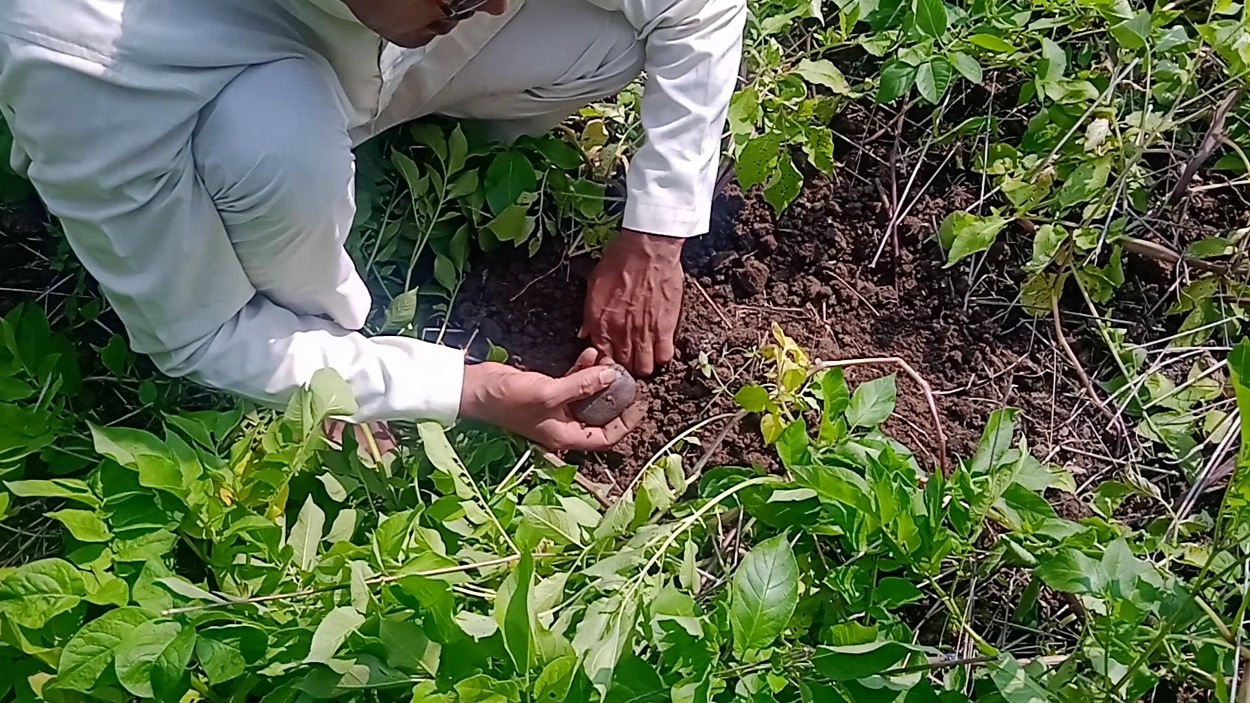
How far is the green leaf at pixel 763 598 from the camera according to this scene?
75 centimetres

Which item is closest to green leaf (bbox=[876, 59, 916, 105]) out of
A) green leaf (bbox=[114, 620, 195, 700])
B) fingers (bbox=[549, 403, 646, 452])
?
fingers (bbox=[549, 403, 646, 452])

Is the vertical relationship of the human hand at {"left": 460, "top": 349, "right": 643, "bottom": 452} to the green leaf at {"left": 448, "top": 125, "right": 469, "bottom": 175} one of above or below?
below

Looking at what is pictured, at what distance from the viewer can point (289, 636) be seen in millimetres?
825

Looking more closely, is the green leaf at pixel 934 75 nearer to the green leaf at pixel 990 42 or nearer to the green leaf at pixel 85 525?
the green leaf at pixel 990 42

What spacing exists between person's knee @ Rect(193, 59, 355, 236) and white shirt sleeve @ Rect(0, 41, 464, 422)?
0.7 inches

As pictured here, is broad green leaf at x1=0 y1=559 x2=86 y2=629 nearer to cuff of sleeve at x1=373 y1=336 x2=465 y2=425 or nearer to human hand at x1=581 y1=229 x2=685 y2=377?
cuff of sleeve at x1=373 y1=336 x2=465 y2=425

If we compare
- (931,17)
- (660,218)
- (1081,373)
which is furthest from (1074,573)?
(931,17)

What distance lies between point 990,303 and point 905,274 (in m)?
0.11

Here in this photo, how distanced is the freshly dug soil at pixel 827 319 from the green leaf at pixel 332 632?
47 centimetres

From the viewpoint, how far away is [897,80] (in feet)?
3.99

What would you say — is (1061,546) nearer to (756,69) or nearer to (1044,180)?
(1044,180)

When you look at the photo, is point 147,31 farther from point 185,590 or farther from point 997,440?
point 997,440

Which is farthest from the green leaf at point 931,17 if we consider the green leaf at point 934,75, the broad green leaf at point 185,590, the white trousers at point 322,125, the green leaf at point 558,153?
the broad green leaf at point 185,590

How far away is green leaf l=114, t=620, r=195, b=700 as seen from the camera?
792 millimetres
